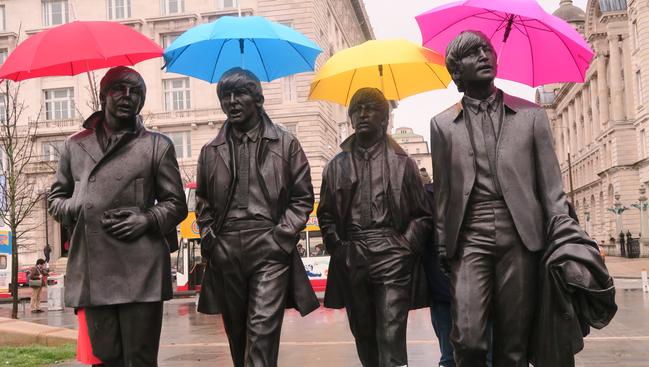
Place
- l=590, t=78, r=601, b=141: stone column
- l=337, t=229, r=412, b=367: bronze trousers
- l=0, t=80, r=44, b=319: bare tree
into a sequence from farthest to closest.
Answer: l=590, t=78, r=601, b=141: stone column, l=0, t=80, r=44, b=319: bare tree, l=337, t=229, r=412, b=367: bronze trousers

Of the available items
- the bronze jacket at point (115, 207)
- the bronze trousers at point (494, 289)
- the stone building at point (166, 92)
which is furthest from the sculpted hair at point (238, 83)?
the stone building at point (166, 92)

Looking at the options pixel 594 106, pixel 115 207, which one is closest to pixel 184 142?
pixel 115 207

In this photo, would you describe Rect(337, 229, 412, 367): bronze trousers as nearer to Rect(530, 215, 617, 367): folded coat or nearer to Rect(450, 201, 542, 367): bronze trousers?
Rect(450, 201, 542, 367): bronze trousers

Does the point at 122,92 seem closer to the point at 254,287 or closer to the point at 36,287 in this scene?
the point at 254,287

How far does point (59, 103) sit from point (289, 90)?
15.5 m

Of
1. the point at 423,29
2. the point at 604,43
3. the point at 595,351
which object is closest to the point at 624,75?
the point at 604,43

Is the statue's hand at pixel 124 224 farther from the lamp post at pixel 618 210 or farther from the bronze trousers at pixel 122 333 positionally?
the lamp post at pixel 618 210

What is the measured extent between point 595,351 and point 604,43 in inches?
2522

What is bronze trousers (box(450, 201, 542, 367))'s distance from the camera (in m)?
4.77

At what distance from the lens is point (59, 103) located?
51.1m

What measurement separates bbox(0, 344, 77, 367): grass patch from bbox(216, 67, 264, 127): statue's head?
5.74m

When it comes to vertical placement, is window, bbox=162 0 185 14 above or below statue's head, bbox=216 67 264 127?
above

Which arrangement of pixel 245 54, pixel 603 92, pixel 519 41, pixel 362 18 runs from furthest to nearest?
pixel 362 18 → pixel 603 92 → pixel 245 54 → pixel 519 41

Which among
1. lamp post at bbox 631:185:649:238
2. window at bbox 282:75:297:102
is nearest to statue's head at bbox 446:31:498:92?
window at bbox 282:75:297:102
